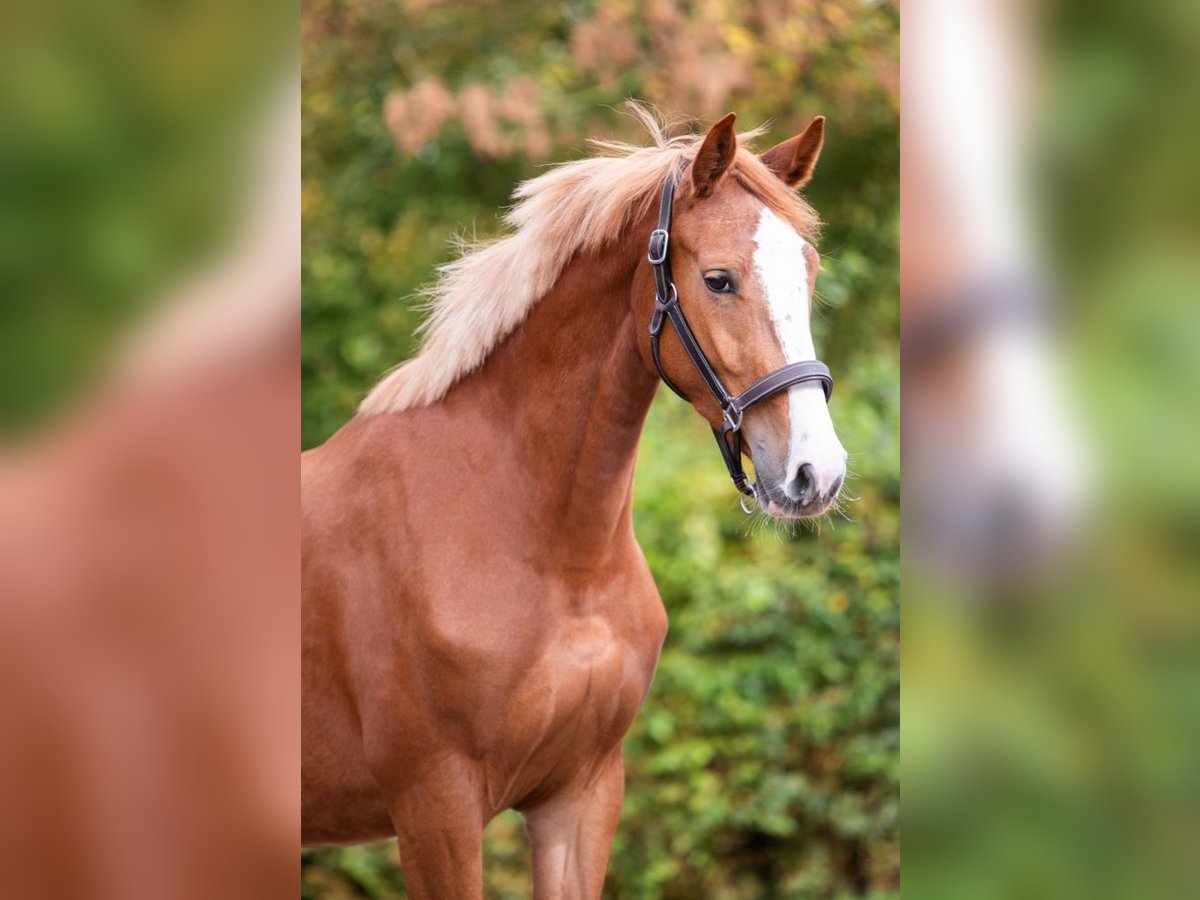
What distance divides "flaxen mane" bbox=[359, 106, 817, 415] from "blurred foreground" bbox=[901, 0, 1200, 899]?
468 millimetres

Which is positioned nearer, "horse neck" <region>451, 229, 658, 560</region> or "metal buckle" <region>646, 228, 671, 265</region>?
"metal buckle" <region>646, 228, 671, 265</region>

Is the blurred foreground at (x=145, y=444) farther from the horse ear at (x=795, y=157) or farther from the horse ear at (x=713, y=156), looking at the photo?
the horse ear at (x=795, y=157)

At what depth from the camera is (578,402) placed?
2.14 metres

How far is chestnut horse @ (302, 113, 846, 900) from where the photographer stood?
205 cm

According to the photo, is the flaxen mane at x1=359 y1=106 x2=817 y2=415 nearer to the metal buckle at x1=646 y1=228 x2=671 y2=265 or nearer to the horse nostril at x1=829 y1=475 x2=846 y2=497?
the metal buckle at x1=646 y1=228 x2=671 y2=265

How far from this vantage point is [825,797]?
301cm

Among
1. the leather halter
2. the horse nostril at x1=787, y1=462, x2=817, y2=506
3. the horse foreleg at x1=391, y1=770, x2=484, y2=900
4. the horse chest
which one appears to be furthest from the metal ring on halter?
the horse foreleg at x1=391, y1=770, x2=484, y2=900

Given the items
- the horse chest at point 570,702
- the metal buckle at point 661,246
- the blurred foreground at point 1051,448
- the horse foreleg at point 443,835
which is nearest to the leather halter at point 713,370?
the metal buckle at point 661,246

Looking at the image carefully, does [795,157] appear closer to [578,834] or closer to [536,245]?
[536,245]

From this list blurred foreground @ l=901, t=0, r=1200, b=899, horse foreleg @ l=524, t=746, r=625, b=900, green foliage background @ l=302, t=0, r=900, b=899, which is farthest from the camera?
green foliage background @ l=302, t=0, r=900, b=899

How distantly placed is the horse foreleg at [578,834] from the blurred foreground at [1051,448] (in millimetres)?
766

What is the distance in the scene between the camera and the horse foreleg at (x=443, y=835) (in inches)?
85.1

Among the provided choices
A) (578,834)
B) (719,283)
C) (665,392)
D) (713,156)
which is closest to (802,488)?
(719,283)

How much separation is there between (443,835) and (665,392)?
145 centimetres
